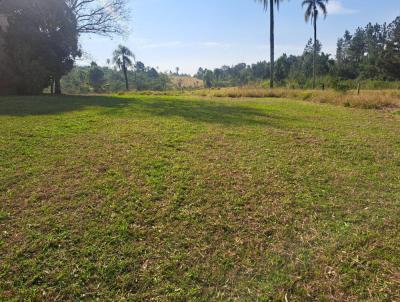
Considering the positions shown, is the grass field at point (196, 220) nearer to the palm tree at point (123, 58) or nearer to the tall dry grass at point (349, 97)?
the tall dry grass at point (349, 97)

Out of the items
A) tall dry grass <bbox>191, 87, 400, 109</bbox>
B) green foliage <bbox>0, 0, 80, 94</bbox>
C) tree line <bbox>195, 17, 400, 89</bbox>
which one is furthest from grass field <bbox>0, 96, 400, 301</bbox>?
tree line <bbox>195, 17, 400, 89</bbox>

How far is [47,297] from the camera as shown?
1.91m

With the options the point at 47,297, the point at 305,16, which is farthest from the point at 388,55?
the point at 47,297

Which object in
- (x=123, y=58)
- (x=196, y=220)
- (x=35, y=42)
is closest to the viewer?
(x=196, y=220)

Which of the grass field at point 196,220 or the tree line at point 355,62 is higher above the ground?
the tree line at point 355,62

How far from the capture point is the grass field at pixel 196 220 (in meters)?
2.02

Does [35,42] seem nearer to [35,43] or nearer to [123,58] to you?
[35,43]

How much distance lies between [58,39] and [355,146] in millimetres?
16898

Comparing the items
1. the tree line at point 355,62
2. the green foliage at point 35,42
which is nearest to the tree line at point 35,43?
the green foliage at point 35,42

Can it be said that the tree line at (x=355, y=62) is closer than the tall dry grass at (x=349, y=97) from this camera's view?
No

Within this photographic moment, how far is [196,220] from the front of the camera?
2781 millimetres

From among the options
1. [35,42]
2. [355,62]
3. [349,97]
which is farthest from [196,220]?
[355,62]

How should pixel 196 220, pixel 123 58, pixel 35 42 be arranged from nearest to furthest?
1. pixel 196 220
2. pixel 35 42
3. pixel 123 58

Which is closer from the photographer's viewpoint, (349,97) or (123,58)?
(349,97)
